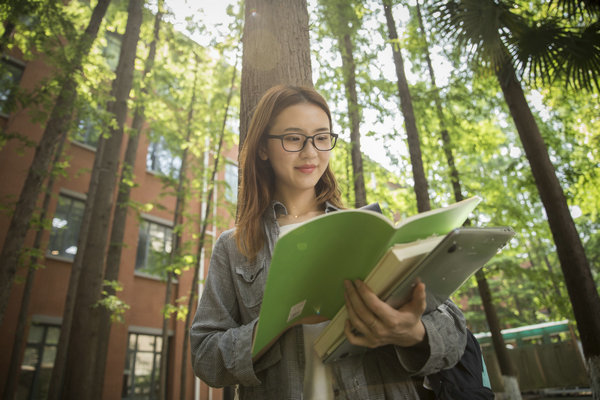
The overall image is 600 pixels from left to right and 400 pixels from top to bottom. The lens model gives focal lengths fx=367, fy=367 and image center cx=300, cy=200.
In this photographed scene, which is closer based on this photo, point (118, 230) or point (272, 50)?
point (272, 50)

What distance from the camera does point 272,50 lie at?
271 cm

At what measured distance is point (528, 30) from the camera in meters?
5.56

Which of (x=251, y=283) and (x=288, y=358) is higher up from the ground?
(x=251, y=283)

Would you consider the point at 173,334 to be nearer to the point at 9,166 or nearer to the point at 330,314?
the point at 9,166

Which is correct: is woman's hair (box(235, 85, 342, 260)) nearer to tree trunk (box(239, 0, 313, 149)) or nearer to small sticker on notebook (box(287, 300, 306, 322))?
small sticker on notebook (box(287, 300, 306, 322))

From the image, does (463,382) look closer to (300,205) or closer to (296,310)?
(296,310)

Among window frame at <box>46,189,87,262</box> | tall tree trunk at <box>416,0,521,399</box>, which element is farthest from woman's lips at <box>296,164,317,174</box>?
window frame at <box>46,189,87,262</box>

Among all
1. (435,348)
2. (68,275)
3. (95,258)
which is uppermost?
(68,275)

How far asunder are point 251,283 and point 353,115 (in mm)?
7512

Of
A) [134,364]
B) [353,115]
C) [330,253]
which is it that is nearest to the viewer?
[330,253]

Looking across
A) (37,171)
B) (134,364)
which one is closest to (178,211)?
(37,171)

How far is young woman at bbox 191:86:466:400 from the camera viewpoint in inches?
43.5

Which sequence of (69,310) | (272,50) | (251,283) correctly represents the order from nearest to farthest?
(251,283) < (272,50) < (69,310)

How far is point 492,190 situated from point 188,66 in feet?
32.4
